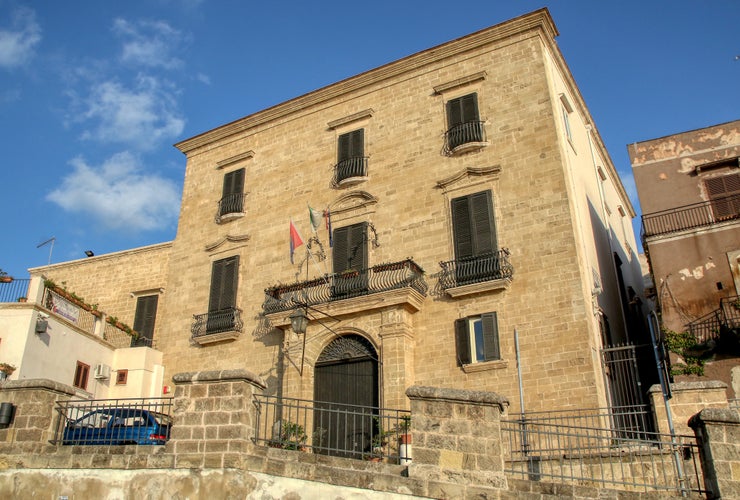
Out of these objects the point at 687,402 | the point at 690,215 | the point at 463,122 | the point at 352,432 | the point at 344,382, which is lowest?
the point at 352,432

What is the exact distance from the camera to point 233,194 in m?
Result: 20.7

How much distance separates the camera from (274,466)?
8883 mm

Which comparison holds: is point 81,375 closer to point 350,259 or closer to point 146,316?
point 146,316

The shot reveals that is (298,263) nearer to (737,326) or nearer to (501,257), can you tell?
(501,257)

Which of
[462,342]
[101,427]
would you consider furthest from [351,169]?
[101,427]

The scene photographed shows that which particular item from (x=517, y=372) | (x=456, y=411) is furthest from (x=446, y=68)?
(x=456, y=411)

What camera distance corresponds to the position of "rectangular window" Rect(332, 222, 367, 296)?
16.8m

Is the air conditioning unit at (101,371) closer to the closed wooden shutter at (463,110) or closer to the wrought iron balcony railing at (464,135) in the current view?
the wrought iron balcony railing at (464,135)

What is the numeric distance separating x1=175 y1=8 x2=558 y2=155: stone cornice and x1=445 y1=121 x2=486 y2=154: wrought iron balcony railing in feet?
8.12

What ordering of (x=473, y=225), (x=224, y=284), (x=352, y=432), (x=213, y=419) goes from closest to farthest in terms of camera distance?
(x=213, y=419) < (x=352, y=432) < (x=473, y=225) < (x=224, y=284)

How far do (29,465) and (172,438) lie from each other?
2.44 metres

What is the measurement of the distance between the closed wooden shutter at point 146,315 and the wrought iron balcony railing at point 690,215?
48.6 feet

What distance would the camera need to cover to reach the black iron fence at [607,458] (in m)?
8.97

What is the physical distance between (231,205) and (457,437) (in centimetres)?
1369
